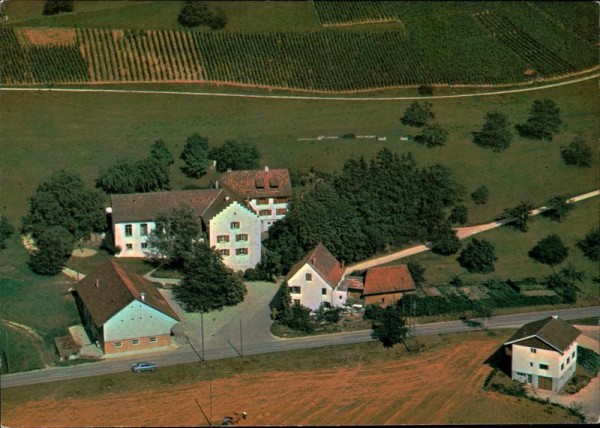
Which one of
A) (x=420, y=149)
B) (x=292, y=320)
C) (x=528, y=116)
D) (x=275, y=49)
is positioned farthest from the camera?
(x=275, y=49)

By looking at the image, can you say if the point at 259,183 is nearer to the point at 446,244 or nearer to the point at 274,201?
the point at 274,201

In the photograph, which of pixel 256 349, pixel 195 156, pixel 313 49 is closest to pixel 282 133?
pixel 195 156

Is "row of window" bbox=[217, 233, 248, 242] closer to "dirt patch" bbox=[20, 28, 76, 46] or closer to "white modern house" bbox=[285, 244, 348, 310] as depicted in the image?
"white modern house" bbox=[285, 244, 348, 310]

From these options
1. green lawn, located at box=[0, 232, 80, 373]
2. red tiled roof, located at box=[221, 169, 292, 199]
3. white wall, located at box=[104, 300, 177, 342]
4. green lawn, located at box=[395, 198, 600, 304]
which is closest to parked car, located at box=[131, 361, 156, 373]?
white wall, located at box=[104, 300, 177, 342]

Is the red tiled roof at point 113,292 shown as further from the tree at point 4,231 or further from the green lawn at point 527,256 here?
the green lawn at point 527,256

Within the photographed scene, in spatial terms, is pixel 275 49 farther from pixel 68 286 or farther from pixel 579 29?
pixel 68 286

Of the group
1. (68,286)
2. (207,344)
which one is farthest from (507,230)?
(68,286)

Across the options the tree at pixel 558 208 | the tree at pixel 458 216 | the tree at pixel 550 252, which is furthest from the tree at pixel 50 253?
the tree at pixel 558 208
